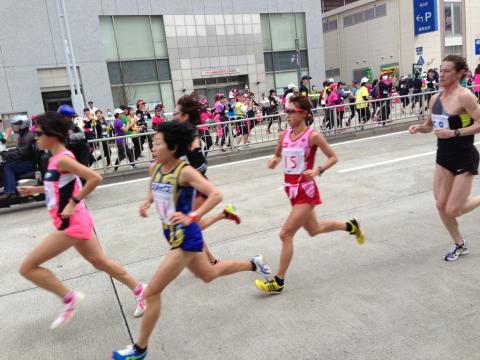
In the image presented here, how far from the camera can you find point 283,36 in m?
31.2

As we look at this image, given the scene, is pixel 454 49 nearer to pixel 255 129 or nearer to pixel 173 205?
pixel 255 129

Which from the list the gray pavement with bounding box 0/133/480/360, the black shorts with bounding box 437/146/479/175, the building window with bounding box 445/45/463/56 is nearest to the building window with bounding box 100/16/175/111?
the gray pavement with bounding box 0/133/480/360

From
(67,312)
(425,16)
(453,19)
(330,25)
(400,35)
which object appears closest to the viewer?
(67,312)

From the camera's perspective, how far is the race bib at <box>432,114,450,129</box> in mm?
3895

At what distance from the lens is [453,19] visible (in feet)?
130

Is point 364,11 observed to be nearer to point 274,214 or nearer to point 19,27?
point 19,27

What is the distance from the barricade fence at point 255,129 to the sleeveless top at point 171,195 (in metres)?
6.46

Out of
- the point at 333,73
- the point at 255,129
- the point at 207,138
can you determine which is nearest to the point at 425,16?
the point at 333,73

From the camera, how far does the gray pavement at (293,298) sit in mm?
3051

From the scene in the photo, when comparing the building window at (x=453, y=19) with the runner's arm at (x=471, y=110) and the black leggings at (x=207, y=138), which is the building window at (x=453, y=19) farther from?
the runner's arm at (x=471, y=110)

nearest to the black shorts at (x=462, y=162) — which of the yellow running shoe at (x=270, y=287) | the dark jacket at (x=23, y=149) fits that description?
the yellow running shoe at (x=270, y=287)

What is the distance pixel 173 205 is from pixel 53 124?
4.14 feet

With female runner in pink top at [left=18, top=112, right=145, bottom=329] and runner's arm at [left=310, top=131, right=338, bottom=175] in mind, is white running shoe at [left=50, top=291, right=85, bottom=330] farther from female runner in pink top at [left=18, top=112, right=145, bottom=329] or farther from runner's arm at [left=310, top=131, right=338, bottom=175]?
runner's arm at [left=310, top=131, right=338, bottom=175]

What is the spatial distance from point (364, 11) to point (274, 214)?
140ft
